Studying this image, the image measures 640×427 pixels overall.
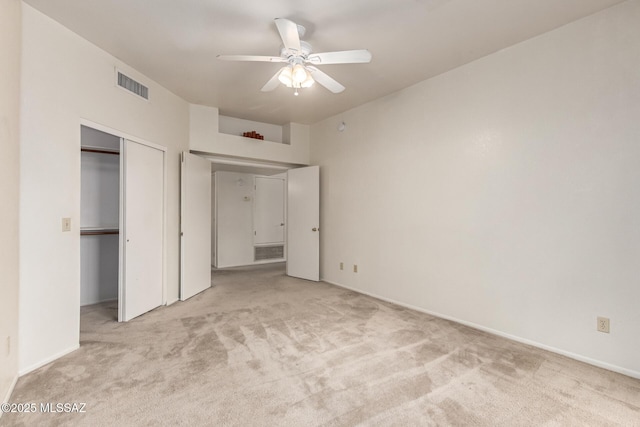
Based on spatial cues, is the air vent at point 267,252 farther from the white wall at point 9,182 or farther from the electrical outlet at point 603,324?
the electrical outlet at point 603,324

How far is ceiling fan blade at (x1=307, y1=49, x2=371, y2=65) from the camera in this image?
Result: 7.27 ft

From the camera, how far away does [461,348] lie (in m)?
2.52

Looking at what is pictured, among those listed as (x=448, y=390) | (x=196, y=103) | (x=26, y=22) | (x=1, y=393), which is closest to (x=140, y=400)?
(x=1, y=393)

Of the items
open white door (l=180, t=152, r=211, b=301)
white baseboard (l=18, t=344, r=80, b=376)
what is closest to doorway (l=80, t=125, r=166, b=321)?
open white door (l=180, t=152, r=211, b=301)

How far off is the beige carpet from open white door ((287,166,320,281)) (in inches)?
71.9

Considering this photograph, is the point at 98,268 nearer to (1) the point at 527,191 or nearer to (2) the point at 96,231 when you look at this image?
(2) the point at 96,231

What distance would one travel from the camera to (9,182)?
1883 mm

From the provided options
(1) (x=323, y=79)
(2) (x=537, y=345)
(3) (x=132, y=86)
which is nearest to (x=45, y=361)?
(3) (x=132, y=86)

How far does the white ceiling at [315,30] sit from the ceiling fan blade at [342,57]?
29 cm

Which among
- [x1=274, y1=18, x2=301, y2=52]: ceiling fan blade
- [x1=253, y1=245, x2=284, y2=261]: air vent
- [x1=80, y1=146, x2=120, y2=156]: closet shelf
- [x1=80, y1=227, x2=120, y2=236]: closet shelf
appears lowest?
[x1=253, y1=245, x2=284, y2=261]: air vent

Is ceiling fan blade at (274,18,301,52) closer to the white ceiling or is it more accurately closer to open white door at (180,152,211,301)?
the white ceiling

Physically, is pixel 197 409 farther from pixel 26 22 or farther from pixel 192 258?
pixel 26 22

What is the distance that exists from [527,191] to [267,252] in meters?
5.26

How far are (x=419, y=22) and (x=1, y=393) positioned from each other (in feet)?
12.4
